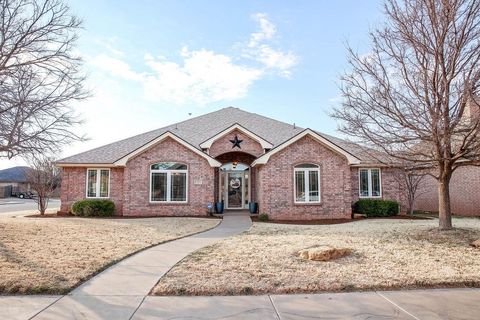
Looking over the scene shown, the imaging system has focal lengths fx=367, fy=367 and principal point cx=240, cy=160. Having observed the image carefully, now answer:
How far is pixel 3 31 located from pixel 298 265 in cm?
993

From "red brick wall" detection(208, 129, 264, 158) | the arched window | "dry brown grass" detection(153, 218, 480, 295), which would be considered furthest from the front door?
"dry brown grass" detection(153, 218, 480, 295)

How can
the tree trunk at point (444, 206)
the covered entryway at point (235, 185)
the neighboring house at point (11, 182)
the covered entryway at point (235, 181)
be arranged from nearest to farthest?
1. the tree trunk at point (444, 206)
2. the covered entryway at point (235, 181)
3. the covered entryway at point (235, 185)
4. the neighboring house at point (11, 182)

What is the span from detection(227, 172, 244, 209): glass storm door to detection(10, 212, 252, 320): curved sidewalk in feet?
45.0

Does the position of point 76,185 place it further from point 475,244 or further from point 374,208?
point 475,244

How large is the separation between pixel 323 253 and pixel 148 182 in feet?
44.0

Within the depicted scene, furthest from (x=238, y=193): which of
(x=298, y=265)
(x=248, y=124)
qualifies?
(x=298, y=265)

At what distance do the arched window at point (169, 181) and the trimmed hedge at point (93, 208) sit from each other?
98.1 inches

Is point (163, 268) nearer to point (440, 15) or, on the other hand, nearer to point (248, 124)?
point (440, 15)

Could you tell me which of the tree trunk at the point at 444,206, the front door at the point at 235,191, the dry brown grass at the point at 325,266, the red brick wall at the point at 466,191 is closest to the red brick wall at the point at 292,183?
the front door at the point at 235,191

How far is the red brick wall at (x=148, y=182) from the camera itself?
19781mm

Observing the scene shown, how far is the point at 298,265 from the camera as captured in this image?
26.7 ft

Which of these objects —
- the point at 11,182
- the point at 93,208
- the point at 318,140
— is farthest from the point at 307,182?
the point at 11,182

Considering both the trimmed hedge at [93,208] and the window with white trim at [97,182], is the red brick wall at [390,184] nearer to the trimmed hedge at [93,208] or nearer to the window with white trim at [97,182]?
the trimmed hedge at [93,208]

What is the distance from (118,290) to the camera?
6.48 meters
